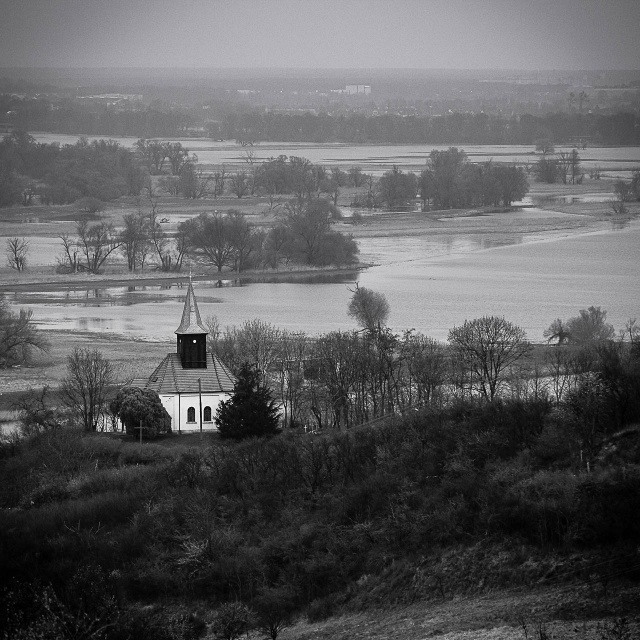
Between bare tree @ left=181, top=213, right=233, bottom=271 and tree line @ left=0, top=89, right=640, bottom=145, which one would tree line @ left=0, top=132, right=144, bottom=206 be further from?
tree line @ left=0, top=89, right=640, bottom=145

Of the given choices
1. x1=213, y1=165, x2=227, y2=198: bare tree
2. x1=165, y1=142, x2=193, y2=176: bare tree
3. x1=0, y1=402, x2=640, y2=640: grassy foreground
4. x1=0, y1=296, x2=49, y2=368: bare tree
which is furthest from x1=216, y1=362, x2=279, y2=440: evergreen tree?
x1=165, y1=142, x2=193, y2=176: bare tree

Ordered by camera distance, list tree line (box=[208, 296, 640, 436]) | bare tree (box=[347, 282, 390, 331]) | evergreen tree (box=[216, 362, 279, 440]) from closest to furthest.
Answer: evergreen tree (box=[216, 362, 279, 440]), tree line (box=[208, 296, 640, 436]), bare tree (box=[347, 282, 390, 331])

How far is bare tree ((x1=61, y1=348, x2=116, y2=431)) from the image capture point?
2477cm

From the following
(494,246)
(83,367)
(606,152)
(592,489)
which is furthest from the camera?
(606,152)

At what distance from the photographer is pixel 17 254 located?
50.6 metres

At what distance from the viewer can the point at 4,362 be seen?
31828mm

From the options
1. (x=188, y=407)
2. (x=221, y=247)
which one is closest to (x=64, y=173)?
(x=221, y=247)

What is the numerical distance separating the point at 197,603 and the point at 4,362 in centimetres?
1529

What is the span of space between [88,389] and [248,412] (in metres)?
3.98

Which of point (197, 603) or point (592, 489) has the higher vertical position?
point (592, 489)

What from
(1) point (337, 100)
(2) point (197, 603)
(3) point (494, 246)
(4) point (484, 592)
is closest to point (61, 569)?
(2) point (197, 603)

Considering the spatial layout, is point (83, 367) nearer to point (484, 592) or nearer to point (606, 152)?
point (484, 592)

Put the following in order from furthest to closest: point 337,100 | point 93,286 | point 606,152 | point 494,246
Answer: point 337,100 < point 606,152 < point 494,246 < point 93,286

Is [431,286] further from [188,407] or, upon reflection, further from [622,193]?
[622,193]
